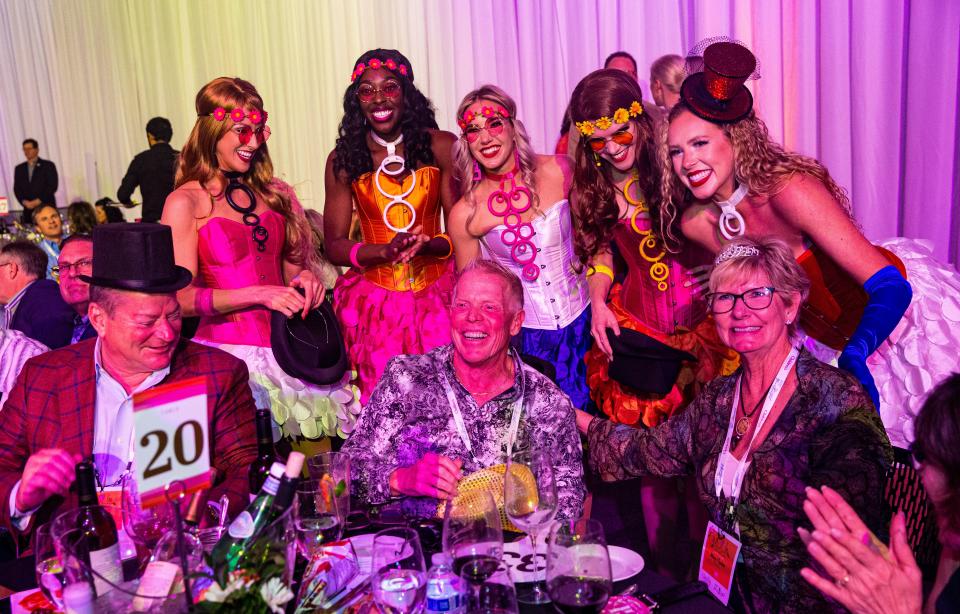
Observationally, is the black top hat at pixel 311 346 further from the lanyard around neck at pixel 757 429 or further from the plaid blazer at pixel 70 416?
the lanyard around neck at pixel 757 429

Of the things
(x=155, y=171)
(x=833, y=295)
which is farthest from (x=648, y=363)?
(x=155, y=171)

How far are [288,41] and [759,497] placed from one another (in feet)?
24.5

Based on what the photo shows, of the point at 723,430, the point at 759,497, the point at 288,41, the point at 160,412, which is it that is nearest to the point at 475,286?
the point at 723,430

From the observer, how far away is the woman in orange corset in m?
3.48

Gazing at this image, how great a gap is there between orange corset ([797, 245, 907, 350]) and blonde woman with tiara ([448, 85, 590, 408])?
37.0 inches

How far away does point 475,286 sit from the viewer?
2.47 metres

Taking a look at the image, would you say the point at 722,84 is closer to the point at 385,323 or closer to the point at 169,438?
the point at 385,323

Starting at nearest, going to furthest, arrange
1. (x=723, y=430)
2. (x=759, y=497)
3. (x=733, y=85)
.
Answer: (x=759, y=497), (x=723, y=430), (x=733, y=85)

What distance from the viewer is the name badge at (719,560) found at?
1.91m

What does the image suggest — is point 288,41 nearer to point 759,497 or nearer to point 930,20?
point 930,20

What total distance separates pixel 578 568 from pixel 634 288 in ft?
6.25

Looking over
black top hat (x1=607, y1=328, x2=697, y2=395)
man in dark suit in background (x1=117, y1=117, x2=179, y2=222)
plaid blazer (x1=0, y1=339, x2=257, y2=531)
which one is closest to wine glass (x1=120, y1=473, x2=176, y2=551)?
plaid blazer (x1=0, y1=339, x2=257, y2=531)

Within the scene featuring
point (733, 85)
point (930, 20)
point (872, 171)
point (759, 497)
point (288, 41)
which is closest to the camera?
point (759, 497)

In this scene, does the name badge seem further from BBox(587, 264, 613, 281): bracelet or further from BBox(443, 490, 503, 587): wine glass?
BBox(587, 264, 613, 281): bracelet
